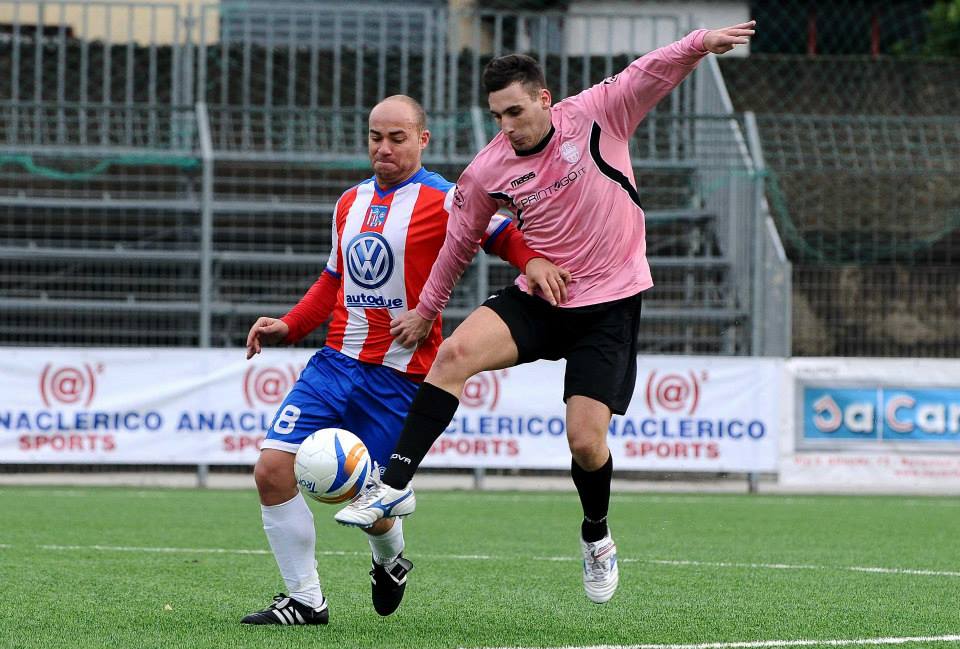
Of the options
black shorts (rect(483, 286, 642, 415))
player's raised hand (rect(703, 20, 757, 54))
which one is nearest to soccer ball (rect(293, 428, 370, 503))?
black shorts (rect(483, 286, 642, 415))

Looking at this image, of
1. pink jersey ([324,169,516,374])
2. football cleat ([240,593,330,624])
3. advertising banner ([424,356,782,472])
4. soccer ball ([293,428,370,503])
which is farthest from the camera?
advertising banner ([424,356,782,472])

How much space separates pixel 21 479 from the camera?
45.5 feet

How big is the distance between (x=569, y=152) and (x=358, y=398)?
3.94 ft

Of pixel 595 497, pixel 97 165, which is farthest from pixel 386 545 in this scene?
pixel 97 165

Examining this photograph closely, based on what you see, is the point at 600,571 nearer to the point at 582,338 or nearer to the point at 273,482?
the point at 582,338

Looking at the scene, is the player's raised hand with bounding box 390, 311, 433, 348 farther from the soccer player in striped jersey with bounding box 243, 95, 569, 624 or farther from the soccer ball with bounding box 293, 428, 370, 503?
the soccer ball with bounding box 293, 428, 370, 503

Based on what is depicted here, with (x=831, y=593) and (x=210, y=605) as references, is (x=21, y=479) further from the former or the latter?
(x=831, y=593)

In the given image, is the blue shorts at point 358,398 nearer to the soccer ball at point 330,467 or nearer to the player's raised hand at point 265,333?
the player's raised hand at point 265,333

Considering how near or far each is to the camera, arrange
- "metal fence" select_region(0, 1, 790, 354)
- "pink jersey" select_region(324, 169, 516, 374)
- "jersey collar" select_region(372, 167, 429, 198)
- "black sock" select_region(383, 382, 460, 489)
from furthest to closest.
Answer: "metal fence" select_region(0, 1, 790, 354) → "jersey collar" select_region(372, 167, 429, 198) → "pink jersey" select_region(324, 169, 516, 374) → "black sock" select_region(383, 382, 460, 489)

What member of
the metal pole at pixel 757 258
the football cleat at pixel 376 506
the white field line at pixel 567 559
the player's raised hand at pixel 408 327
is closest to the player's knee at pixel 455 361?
the player's raised hand at pixel 408 327

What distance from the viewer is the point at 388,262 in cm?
543

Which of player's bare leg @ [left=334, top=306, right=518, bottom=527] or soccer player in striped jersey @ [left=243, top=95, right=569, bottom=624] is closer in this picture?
player's bare leg @ [left=334, top=306, right=518, bottom=527]

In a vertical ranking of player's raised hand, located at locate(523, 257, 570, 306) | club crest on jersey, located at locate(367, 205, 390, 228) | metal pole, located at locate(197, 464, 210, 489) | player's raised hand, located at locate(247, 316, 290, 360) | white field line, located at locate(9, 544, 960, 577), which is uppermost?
club crest on jersey, located at locate(367, 205, 390, 228)

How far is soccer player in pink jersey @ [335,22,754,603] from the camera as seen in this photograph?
5.14 m
